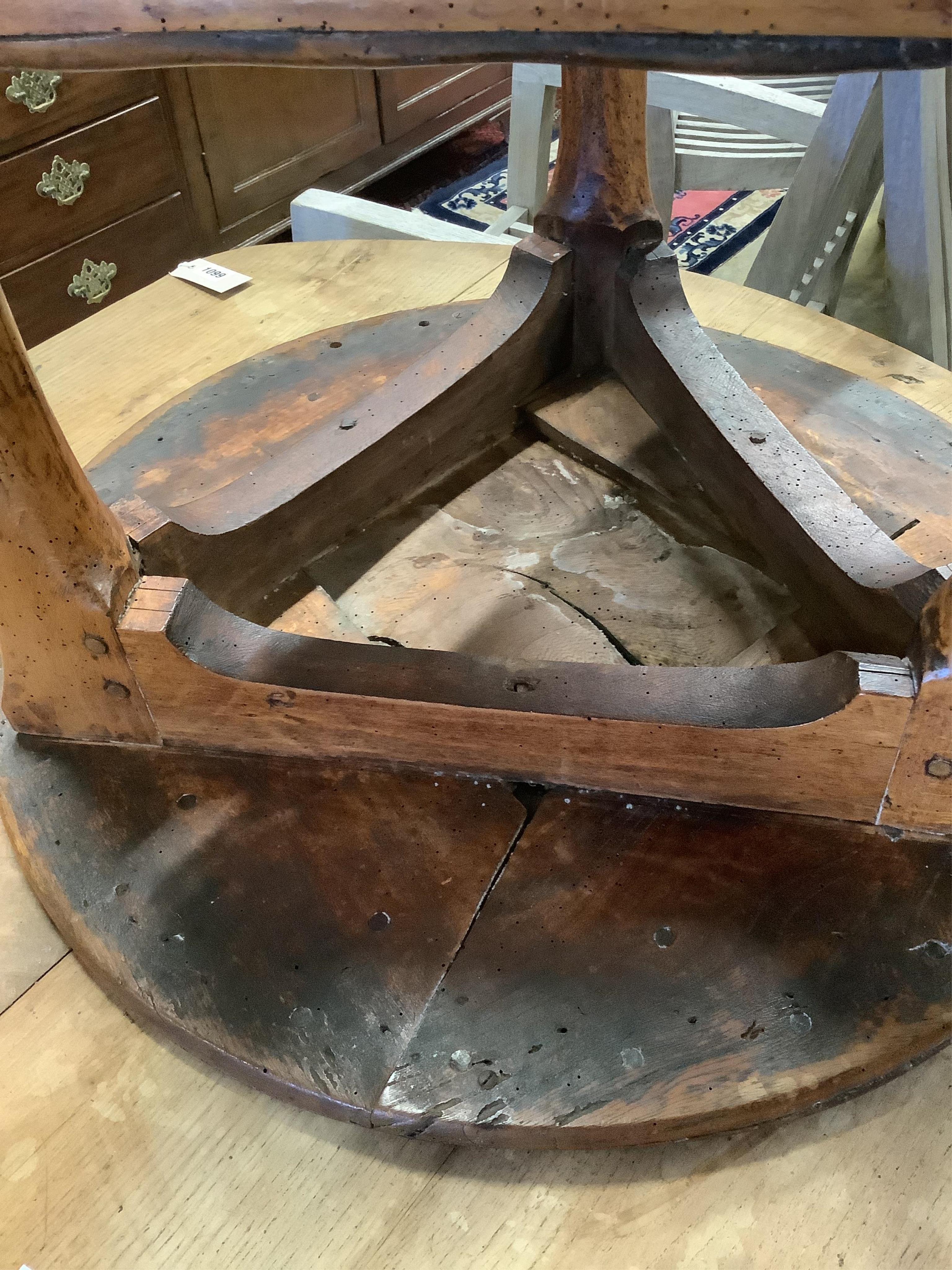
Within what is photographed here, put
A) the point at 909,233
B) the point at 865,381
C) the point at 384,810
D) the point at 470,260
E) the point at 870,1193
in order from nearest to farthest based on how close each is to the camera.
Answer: the point at 870,1193
the point at 384,810
the point at 865,381
the point at 470,260
the point at 909,233

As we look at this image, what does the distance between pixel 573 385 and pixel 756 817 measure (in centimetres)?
52

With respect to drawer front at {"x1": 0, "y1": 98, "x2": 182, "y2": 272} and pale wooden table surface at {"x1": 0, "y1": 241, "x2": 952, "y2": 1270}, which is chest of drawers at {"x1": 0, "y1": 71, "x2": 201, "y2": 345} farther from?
pale wooden table surface at {"x1": 0, "y1": 241, "x2": 952, "y2": 1270}

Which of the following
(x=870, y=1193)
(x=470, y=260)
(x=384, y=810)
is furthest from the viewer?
(x=470, y=260)

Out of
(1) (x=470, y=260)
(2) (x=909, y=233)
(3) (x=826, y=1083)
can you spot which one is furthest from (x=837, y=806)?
(2) (x=909, y=233)

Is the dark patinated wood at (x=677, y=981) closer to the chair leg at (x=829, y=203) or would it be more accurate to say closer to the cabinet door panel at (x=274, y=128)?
the chair leg at (x=829, y=203)

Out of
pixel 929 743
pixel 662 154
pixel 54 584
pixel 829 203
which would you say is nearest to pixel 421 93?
pixel 662 154

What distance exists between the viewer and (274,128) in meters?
2.10

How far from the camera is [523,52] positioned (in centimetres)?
32

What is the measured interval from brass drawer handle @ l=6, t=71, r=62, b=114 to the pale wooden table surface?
1384 mm

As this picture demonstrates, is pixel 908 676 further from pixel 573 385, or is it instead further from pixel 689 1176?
pixel 573 385

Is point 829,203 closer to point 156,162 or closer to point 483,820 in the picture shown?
point 156,162

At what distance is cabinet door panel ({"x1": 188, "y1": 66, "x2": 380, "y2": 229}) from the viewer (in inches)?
76.3

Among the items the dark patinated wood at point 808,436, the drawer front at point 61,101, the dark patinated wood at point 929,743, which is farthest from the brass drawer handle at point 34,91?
the dark patinated wood at point 929,743

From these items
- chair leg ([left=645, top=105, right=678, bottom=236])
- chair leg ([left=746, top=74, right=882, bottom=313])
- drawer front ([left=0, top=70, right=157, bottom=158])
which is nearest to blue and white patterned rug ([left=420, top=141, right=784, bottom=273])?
chair leg ([left=645, top=105, right=678, bottom=236])
